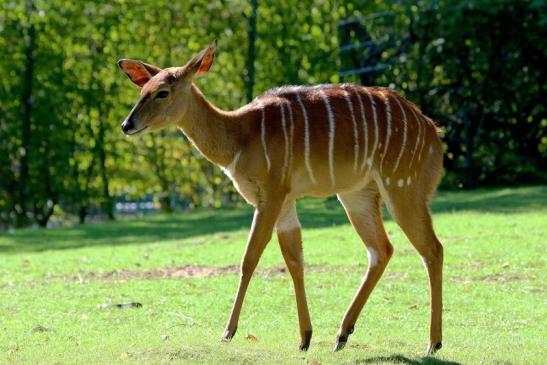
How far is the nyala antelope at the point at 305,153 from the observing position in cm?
715

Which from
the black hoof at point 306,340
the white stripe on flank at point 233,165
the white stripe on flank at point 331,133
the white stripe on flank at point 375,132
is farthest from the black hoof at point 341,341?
the white stripe on flank at point 233,165

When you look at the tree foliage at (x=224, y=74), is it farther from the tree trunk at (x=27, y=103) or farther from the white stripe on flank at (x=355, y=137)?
the white stripe on flank at (x=355, y=137)

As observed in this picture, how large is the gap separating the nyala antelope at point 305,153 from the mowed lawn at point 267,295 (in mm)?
510

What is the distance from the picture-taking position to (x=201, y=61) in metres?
7.30

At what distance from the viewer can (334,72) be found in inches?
824

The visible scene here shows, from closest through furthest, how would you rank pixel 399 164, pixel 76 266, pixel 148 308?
pixel 399 164, pixel 148 308, pixel 76 266

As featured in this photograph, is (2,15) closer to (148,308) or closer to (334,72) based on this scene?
(334,72)

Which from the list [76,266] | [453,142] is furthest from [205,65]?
[453,142]

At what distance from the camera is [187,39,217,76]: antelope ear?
7.23m

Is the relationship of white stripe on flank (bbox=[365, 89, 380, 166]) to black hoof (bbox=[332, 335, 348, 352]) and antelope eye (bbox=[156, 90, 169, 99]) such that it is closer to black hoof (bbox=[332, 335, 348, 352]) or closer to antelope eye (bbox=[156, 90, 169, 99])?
black hoof (bbox=[332, 335, 348, 352])

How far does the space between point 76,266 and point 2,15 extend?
7884mm

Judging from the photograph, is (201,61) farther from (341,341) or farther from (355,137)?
(341,341)

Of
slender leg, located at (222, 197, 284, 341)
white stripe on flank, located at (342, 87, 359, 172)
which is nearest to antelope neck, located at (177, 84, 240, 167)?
slender leg, located at (222, 197, 284, 341)

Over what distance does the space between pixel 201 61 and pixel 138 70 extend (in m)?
0.52
